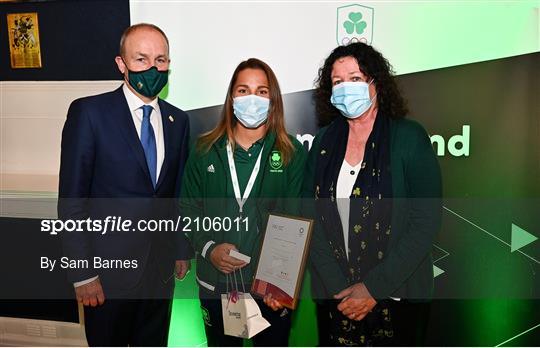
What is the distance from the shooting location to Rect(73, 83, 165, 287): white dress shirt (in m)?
2.40

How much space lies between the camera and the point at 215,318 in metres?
2.35

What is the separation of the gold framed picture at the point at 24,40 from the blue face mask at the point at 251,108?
1.40 metres

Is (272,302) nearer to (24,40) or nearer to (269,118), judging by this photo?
(269,118)

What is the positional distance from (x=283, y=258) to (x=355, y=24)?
1.38 m

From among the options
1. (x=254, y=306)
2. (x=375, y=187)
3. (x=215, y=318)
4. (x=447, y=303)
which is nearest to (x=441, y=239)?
(x=447, y=303)

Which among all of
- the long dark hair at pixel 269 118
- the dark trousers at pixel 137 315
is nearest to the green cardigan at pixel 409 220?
the long dark hair at pixel 269 118

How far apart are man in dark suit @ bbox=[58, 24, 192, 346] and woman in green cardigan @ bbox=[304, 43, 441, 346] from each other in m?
0.80

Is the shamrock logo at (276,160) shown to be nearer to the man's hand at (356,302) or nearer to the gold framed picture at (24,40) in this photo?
the man's hand at (356,302)

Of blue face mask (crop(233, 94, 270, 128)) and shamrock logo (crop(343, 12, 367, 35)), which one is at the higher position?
shamrock logo (crop(343, 12, 367, 35))

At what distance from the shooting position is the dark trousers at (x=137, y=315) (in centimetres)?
245

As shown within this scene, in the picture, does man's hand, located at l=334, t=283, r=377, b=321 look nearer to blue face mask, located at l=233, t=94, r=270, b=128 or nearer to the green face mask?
blue face mask, located at l=233, t=94, r=270, b=128

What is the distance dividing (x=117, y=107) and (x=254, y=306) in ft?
3.96

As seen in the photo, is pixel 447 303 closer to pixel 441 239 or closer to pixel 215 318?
pixel 441 239

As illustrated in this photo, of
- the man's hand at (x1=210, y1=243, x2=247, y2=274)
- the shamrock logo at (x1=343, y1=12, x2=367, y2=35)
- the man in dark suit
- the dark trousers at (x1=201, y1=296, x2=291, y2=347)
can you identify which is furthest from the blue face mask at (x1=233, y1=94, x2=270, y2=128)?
the dark trousers at (x1=201, y1=296, x2=291, y2=347)
